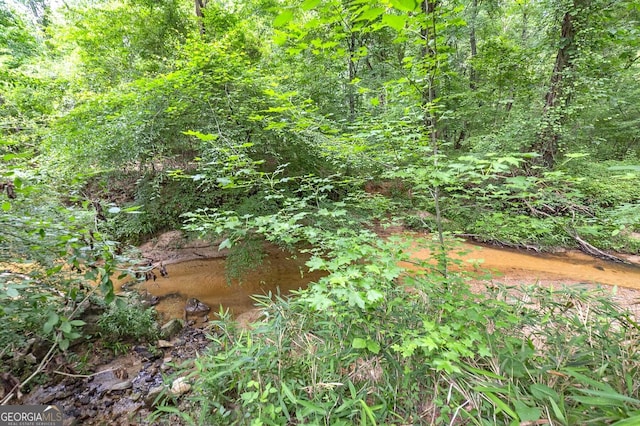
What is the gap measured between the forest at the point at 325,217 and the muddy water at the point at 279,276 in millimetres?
281

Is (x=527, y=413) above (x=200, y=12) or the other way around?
the other way around

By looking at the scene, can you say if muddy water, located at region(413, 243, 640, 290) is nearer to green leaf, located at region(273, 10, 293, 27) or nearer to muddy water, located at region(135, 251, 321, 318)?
muddy water, located at region(135, 251, 321, 318)

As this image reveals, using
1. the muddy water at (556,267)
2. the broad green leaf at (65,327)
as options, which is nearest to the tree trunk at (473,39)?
the muddy water at (556,267)

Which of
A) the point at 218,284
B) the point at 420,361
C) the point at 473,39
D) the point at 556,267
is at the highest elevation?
the point at 473,39

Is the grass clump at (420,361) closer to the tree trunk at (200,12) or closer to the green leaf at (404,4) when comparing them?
the green leaf at (404,4)

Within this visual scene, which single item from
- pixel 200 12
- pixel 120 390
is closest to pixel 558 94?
pixel 200 12

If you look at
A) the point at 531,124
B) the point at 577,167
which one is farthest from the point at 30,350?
the point at 577,167

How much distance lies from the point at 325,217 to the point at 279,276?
6.71 feet

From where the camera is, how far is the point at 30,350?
7.10 ft

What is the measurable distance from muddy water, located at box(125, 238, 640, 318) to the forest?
281 mm

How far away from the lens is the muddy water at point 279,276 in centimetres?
396

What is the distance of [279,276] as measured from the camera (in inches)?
179

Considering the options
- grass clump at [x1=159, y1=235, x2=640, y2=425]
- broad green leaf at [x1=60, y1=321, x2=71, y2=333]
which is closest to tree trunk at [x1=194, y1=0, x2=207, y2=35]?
broad green leaf at [x1=60, y1=321, x2=71, y2=333]

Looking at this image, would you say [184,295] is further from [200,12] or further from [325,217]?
[200,12]
